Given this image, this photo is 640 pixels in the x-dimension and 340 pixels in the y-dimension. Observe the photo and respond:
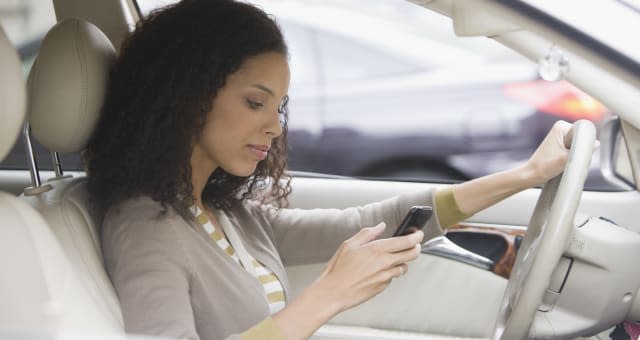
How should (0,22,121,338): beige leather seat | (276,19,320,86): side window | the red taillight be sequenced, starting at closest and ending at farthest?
(0,22,121,338): beige leather seat, the red taillight, (276,19,320,86): side window

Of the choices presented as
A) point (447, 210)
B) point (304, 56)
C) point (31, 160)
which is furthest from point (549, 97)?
point (31, 160)

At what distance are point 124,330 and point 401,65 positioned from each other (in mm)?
2463

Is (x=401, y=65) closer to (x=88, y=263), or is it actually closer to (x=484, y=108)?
(x=484, y=108)

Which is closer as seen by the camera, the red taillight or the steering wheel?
the steering wheel

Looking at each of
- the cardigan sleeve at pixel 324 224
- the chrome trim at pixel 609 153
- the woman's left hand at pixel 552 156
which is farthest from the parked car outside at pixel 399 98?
the woman's left hand at pixel 552 156

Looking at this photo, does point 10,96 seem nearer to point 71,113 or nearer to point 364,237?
point 71,113

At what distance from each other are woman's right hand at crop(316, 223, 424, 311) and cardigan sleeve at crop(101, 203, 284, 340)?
0.12m

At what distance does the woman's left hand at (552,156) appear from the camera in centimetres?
172

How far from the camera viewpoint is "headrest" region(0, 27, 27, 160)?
1.23 meters

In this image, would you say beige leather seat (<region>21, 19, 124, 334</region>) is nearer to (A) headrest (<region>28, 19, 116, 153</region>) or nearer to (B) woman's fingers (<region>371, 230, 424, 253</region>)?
(A) headrest (<region>28, 19, 116, 153</region>)

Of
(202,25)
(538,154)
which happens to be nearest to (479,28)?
(538,154)

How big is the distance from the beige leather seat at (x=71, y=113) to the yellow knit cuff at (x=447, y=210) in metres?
0.73

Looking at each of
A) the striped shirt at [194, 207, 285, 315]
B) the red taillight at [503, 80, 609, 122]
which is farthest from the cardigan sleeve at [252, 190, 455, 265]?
the red taillight at [503, 80, 609, 122]

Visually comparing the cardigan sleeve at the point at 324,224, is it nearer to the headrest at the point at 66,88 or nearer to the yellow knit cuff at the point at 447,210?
the yellow knit cuff at the point at 447,210
